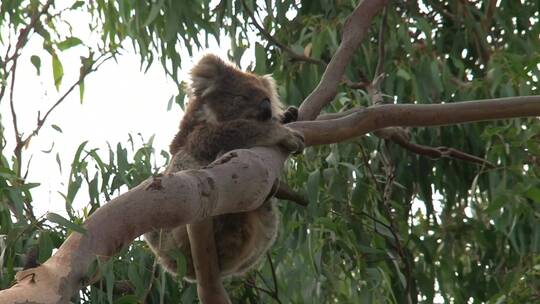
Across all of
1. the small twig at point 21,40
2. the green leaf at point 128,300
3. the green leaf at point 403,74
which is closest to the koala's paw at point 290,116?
the green leaf at point 128,300

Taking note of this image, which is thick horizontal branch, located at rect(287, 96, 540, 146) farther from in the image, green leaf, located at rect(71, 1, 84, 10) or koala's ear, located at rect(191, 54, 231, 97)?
green leaf, located at rect(71, 1, 84, 10)

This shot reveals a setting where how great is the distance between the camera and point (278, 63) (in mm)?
4602

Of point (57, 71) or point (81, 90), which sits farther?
point (81, 90)

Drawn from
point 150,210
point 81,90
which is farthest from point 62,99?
point 150,210

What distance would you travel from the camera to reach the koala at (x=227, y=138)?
297 cm

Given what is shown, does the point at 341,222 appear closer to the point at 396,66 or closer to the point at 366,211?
the point at 366,211

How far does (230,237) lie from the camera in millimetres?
3078

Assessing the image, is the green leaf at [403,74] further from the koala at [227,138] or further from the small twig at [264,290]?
the small twig at [264,290]

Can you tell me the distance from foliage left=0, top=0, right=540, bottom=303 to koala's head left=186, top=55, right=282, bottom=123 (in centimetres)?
32

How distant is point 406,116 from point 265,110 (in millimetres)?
698

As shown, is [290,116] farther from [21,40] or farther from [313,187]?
[21,40]

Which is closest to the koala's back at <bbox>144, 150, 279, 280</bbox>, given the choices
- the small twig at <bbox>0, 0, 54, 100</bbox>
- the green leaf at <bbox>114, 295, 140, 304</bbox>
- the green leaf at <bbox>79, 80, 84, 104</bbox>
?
the green leaf at <bbox>114, 295, 140, 304</bbox>

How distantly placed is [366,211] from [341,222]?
258 mm

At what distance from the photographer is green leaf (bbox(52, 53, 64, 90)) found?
14.2 feet
